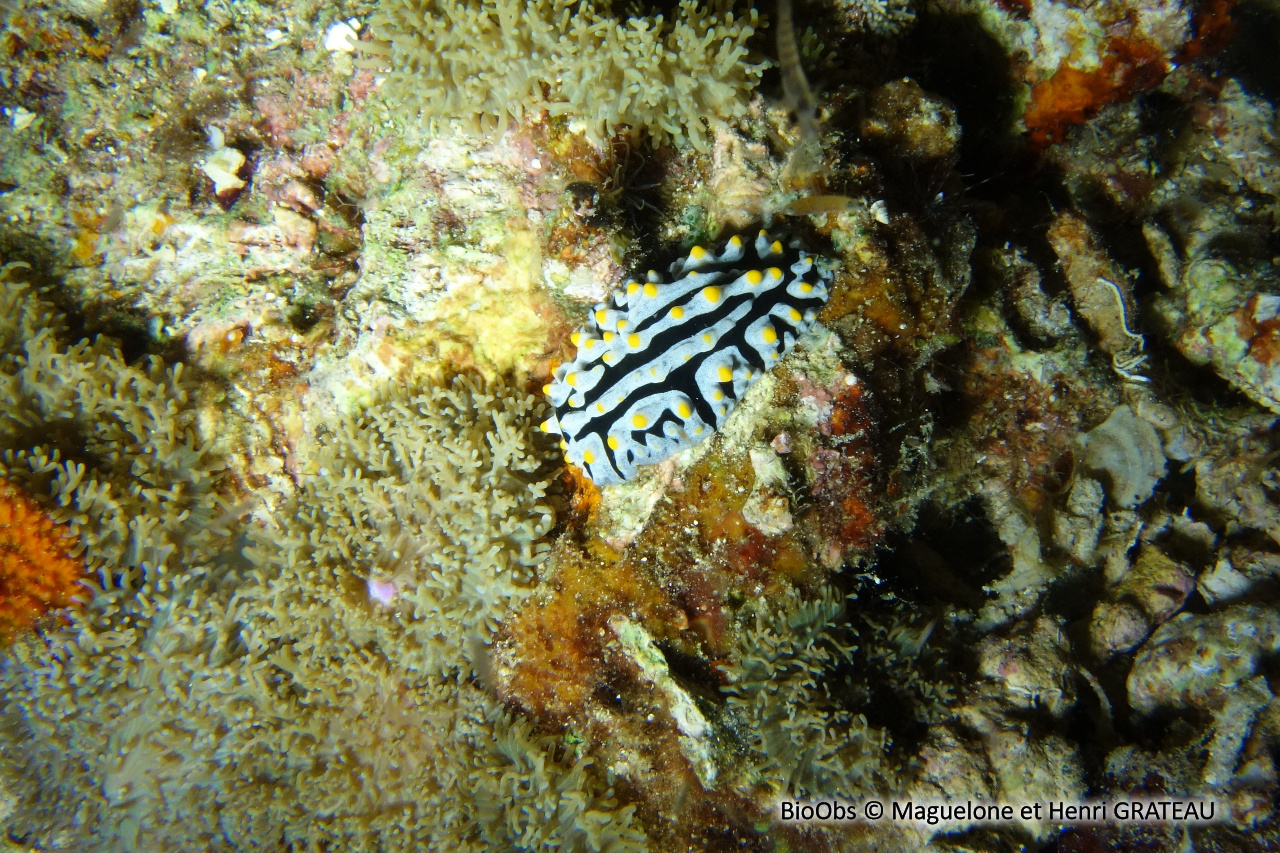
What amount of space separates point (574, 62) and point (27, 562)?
4730 mm

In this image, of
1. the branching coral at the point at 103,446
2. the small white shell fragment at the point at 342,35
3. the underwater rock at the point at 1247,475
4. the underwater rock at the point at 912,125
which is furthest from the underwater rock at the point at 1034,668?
the small white shell fragment at the point at 342,35

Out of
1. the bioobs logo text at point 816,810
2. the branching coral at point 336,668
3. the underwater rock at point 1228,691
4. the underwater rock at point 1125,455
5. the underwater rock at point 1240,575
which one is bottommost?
the underwater rock at point 1228,691

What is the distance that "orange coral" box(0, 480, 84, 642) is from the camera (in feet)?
11.4

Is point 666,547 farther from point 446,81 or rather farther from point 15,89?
point 15,89

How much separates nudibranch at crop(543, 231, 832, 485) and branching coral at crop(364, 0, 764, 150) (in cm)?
86

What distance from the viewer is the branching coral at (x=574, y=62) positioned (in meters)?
3.00

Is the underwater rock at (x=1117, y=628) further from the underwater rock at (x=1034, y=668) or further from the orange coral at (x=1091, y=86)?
the orange coral at (x=1091, y=86)

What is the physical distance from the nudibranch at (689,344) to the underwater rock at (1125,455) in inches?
135

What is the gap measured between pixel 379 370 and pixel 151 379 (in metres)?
1.84

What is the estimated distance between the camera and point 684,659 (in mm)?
3395

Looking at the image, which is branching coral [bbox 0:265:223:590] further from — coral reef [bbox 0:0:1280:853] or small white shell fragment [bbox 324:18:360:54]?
small white shell fragment [bbox 324:18:360:54]

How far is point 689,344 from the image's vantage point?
314 cm

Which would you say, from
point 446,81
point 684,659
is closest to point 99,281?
point 446,81

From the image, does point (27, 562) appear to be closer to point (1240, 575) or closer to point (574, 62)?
point (574, 62)
